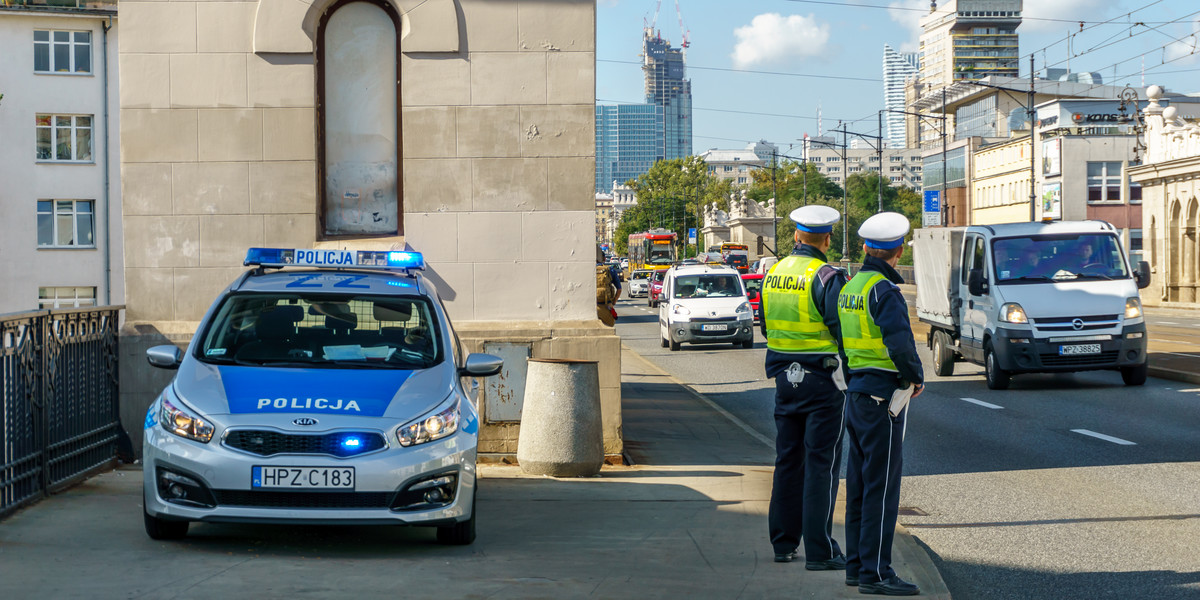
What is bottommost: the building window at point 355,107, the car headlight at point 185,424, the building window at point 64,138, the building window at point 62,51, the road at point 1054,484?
the road at point 1054,484

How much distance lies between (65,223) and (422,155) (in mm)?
46958

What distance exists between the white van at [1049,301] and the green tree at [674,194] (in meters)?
120

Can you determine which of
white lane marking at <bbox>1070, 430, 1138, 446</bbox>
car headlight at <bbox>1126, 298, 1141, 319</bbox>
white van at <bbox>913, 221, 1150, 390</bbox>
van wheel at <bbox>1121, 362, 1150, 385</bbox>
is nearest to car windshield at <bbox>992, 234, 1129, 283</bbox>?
white van at <bbox>913, 221, 1150, 390</bbox>

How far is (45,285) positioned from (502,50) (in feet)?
156

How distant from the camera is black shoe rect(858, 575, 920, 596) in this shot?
19.7 feet

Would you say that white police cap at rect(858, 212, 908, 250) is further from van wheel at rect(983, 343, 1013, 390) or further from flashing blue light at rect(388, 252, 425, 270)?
van wheel at rect(983, 343, 1013, 390)

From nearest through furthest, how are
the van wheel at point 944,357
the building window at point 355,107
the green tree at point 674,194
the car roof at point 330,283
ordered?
the car roof at point 330,283, the building window at point 355,107, the van wheel at point 944,357, the green tree at point 674,194

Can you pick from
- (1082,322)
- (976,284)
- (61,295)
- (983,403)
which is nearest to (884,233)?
(983,403)

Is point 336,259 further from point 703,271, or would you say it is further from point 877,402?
point 703,271

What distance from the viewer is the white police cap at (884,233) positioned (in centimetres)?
614

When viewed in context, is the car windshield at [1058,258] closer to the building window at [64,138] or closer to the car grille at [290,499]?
the car grille at [290,499]

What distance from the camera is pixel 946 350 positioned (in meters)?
20.2

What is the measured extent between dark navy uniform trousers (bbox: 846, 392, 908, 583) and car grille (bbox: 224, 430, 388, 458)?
8.13 feet

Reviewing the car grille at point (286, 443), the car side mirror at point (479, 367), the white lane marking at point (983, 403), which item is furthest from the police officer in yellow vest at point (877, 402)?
the white lane marking at point (983, 403)
